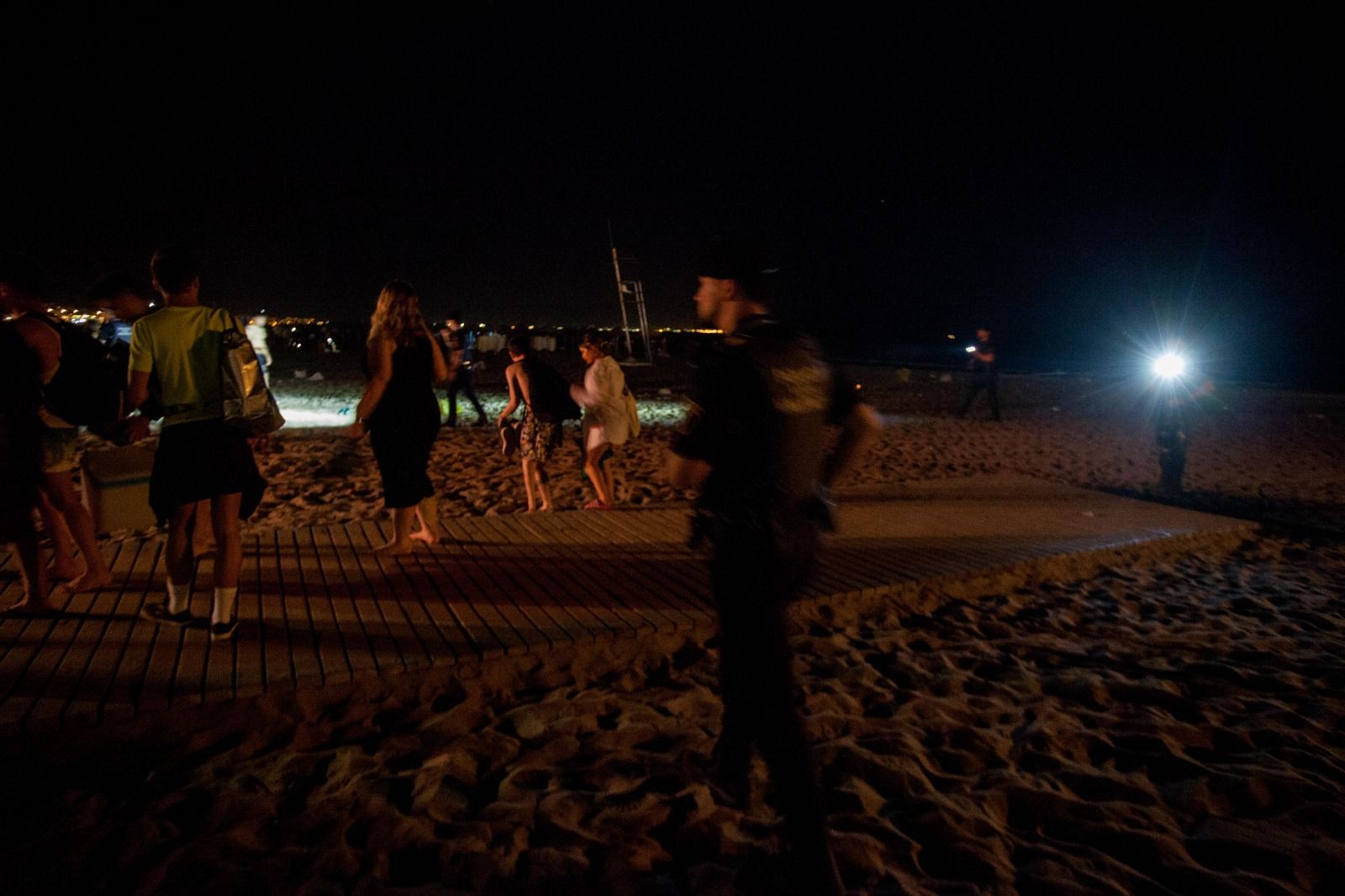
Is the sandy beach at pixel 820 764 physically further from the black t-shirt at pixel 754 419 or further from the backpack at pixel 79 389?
the backpack at pixel 79 389

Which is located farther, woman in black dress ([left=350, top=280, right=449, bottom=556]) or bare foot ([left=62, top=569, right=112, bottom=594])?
A: woman in black dress ([left=350, top=280, right=449, bottom=556])

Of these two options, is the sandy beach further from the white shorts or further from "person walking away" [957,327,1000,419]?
"person walking away" [957,327,1000,419]

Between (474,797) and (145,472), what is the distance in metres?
4.64

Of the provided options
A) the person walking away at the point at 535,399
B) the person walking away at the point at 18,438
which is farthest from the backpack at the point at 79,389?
the person walking away at the point at 535,399

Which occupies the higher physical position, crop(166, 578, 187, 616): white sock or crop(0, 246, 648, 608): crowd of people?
crop(0, 246, 648, 608): crowd of people

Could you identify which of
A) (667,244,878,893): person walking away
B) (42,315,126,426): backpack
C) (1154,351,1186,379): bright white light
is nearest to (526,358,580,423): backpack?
(42,315,126,426): backpack

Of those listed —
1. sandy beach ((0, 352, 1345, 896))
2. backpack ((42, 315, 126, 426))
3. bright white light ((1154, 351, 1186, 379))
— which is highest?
backpack ((42, 315, 126, 426))

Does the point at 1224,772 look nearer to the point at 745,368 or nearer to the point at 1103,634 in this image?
the point at 1103,634

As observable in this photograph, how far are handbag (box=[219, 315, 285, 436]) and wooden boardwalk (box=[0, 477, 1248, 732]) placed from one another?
1048 mm

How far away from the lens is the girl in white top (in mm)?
5703

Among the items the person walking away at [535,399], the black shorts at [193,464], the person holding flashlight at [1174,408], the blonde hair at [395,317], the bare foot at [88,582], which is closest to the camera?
the black shorts at [193,464]

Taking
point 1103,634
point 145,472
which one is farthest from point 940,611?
point 145,472

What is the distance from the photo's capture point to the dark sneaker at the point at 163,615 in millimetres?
3420

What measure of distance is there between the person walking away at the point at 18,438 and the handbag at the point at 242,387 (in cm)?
95
